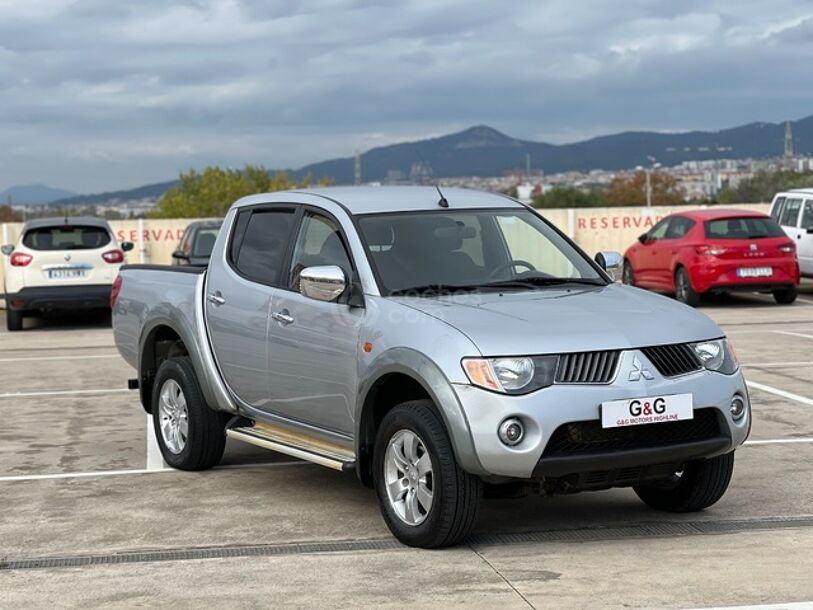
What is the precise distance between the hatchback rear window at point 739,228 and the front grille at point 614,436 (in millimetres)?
16654

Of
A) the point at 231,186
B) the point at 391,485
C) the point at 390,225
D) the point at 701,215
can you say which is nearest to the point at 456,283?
the point at 390,225

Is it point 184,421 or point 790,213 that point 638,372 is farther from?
point 790,213

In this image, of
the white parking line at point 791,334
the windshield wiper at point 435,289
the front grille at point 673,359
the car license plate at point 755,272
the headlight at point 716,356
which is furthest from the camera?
the car license plate at point 755,272

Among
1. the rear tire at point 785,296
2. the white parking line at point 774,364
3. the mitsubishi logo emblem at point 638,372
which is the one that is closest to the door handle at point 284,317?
the mitsubishi logo emblem at point 638,372

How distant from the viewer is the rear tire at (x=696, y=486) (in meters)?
7.23

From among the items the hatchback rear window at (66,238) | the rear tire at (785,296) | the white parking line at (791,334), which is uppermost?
the hatchback rear window at (66,238)

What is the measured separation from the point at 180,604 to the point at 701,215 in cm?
1861

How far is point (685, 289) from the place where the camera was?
76.1 feet

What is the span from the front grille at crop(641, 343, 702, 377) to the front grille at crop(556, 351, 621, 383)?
20 cm

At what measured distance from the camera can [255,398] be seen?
27.0 ft

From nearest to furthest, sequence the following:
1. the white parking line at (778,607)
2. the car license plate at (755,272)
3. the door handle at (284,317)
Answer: the white parking line at (778,607) → the door handle at (284,317) → the car license plate at (755,272)

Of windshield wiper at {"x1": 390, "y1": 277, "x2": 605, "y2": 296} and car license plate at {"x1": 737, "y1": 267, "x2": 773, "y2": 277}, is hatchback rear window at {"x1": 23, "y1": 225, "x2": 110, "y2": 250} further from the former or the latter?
windshield wiper at {"x1": 390, "y1": 277, "x2": 605, "y2": 296}

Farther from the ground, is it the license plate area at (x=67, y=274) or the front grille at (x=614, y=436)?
the front grille at (x=614, y=436)

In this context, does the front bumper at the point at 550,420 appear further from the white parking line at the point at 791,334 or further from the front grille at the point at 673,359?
the white parking line at the point at 791,334
